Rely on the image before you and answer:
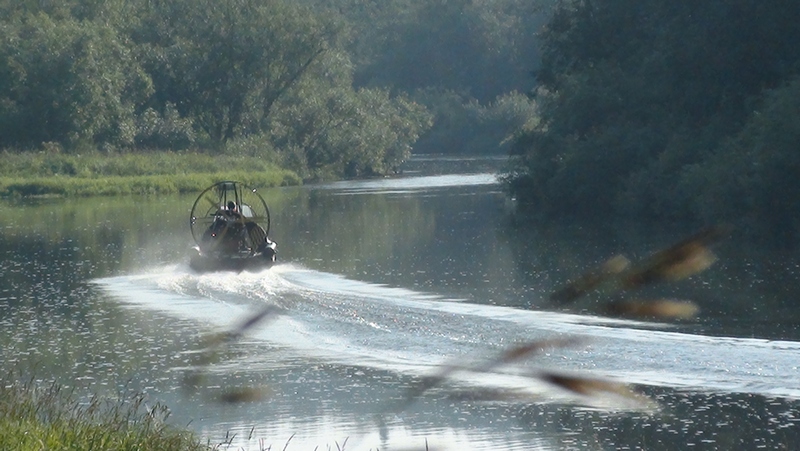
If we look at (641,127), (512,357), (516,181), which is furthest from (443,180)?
(512,357)

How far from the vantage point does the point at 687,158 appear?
105 feet

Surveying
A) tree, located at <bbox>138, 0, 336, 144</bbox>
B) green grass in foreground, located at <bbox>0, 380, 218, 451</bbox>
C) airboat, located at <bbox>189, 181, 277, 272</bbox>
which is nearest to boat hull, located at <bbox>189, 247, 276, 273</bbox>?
airboat, located at <bbox>189, 181, 277, 272</bbox>

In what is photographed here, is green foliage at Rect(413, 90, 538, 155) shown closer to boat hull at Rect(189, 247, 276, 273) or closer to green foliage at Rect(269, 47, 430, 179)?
green foliage at Rect(269, 47, 430, 179)

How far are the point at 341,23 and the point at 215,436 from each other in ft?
195

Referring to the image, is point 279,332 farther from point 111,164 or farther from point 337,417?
point 111,164

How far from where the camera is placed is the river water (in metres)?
11.1

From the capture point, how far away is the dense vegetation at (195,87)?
60781 millimetres

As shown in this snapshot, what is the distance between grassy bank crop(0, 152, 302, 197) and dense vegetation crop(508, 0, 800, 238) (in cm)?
2215

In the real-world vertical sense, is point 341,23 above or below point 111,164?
above

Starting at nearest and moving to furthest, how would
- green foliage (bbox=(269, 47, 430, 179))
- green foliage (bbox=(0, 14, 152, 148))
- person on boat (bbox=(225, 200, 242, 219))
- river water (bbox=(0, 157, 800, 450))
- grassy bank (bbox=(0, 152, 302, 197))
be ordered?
river water (bbox=(0, 157, 800, 450)), person on boat (bbox=(225, 200, 242, 219)), grassy bank (bbox=(0, 152, 302, 197)), green foliage (bbox=(0, 14, 152, 148)), green foliage (bbox=(269, 47, 430, 179))

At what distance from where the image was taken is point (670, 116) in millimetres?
Answer: 34500

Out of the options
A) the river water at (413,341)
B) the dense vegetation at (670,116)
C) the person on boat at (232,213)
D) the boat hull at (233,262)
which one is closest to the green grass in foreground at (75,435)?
the river water at (413,341)

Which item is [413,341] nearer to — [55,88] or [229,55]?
[55,88]

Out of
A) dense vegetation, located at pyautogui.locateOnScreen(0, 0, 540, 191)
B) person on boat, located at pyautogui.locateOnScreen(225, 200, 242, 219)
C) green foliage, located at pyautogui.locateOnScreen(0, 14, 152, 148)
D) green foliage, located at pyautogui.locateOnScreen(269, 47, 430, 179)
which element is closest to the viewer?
person on boat, located at pyautogui.locateOnScreen(225, 200, 242, 219)
